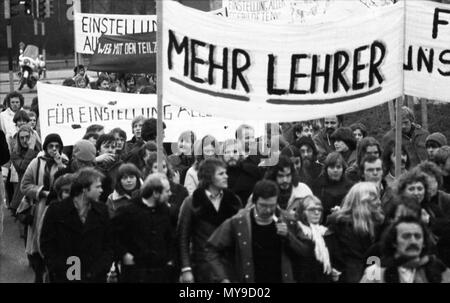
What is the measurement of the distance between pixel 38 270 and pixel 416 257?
355cm

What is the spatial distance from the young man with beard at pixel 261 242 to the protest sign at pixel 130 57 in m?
8.01

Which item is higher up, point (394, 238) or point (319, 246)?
point (394, 238)

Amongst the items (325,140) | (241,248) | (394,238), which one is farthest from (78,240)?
(325,140)

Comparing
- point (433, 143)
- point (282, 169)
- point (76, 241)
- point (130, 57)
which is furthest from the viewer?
point (130, 57)

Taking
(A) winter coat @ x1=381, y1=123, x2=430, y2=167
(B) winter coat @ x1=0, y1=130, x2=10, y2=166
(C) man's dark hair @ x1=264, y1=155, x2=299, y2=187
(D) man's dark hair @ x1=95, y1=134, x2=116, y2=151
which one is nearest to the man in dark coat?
(C) man's dark hair @ x1=264, y1=155, x2=299, y2=187

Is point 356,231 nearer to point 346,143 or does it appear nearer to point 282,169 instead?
point 282,169

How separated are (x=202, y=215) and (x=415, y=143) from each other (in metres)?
4.74

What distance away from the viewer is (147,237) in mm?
8398

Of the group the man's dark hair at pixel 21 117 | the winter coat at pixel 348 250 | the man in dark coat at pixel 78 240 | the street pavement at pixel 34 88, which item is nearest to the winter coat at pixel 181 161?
the man in dark coat at pixel 78 240

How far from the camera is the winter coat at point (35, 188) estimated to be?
10465mm

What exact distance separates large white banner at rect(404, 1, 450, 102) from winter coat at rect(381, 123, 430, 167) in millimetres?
1695

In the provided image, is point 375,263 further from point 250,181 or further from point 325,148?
point 325,148

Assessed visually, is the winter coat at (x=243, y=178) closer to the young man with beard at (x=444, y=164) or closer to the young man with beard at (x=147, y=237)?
the young man with beard at (x=147, y=237)
